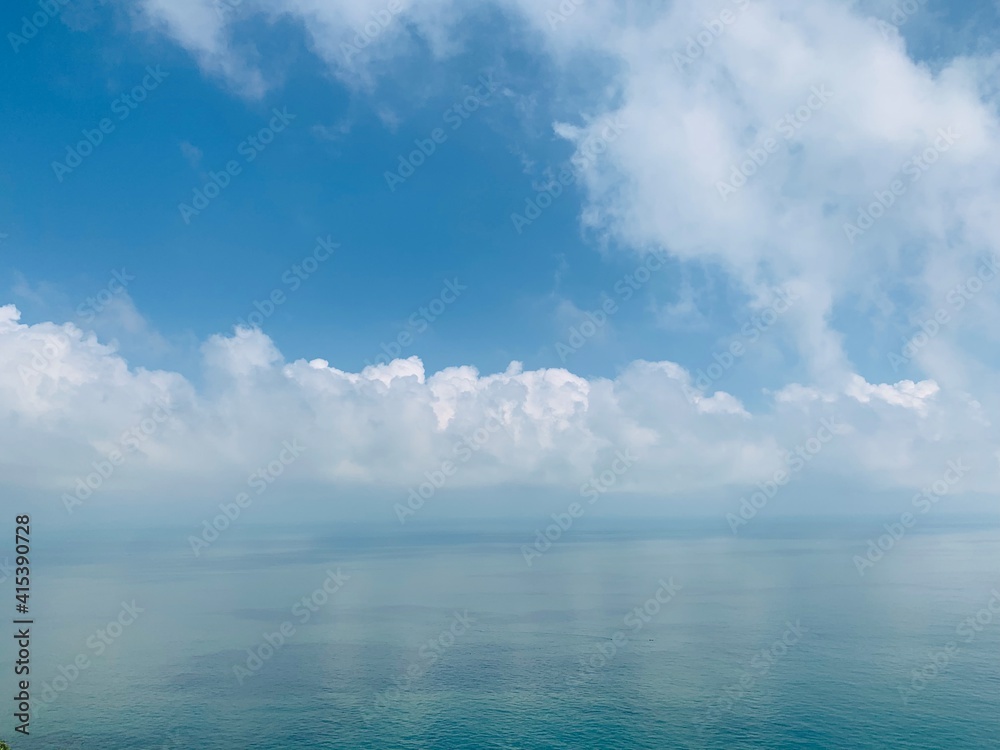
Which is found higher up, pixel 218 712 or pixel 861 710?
pixel 218 712

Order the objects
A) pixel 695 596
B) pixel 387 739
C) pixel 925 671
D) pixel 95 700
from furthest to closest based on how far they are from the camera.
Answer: pixel 695 596, pixel 925 671, pixel 95 700, pixel 387 739

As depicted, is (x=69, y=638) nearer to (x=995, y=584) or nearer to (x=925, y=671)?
(x=925, y=671)

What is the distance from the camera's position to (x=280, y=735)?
73.1 meters

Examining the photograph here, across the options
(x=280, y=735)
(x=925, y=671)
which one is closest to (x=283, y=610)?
(x=280, y=735)

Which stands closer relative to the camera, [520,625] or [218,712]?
[218,712]

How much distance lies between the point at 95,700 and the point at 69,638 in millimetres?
48595

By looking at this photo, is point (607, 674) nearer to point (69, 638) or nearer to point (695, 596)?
point (695, 596)

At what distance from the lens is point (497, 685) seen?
294 ft

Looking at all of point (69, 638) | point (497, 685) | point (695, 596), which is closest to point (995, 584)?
point (695, 596)

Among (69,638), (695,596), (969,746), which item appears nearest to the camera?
(969,746)

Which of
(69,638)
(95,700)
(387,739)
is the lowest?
(387,739)

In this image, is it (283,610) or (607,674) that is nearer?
(607,674)

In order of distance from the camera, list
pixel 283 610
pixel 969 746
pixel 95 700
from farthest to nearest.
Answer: pixel 283 610
pixel 95 700
pixel 969 746

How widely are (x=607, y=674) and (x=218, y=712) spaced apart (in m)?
53.3
